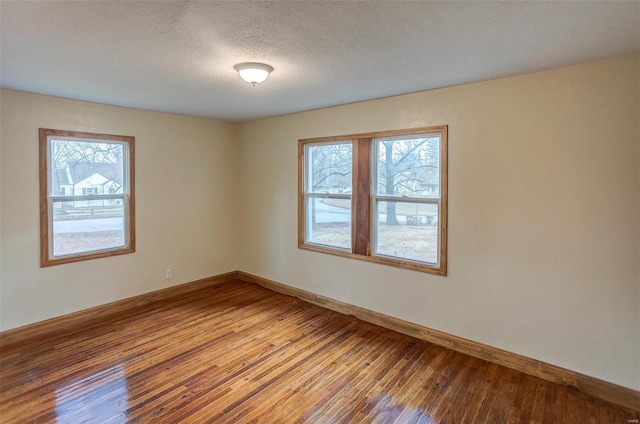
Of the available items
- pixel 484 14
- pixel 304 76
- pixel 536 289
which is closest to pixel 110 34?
pixel 304 76

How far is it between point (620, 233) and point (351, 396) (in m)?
2.29

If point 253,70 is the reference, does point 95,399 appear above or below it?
below

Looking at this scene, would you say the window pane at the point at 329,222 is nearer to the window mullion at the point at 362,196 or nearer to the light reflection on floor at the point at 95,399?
the window mullion at the point at 362,196

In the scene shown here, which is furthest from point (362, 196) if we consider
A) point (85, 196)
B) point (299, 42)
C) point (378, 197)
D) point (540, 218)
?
point (85, 196)

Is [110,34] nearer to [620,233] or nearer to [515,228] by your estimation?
[515,228]

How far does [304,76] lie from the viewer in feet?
9.49

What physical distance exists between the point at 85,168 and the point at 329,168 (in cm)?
283

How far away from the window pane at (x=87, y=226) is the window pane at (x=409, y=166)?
126 inches

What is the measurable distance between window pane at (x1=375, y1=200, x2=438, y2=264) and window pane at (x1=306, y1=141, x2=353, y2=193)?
585 mm

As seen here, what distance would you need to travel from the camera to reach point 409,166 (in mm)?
3604

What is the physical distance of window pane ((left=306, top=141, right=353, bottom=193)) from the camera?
4129mm

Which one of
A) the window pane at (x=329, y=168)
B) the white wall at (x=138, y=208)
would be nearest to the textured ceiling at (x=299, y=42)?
the white wall at (x=138, y=208)

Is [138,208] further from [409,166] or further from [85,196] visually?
[409,166]

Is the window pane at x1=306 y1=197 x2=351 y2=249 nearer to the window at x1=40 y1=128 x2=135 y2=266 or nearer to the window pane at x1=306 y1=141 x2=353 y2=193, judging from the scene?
the window pane at x1=306 y1=141 x2=353 y2=193
